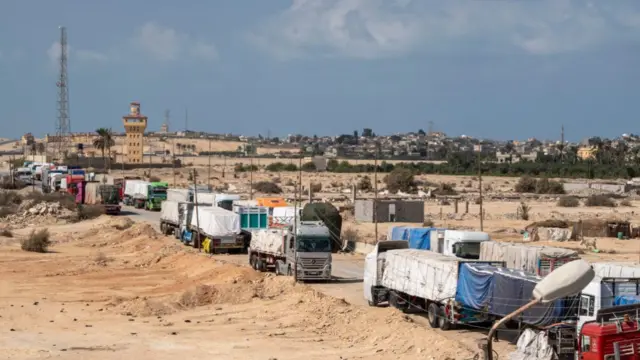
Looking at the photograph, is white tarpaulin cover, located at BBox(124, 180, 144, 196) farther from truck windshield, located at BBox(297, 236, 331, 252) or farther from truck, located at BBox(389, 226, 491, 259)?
truck windshield, located at BBox(297, 236, 331, 252)

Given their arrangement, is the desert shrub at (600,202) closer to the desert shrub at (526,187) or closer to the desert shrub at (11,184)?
the desert shrub at (526,187)

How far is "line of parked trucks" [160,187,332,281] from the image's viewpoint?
34125 millimetres

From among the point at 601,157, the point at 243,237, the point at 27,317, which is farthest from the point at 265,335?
the point at 601,157

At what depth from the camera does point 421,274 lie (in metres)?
25.7

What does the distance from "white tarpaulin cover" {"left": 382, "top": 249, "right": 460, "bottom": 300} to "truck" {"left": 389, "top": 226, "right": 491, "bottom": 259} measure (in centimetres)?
708

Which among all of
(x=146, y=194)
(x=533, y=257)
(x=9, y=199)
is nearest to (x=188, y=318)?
(x=533, y=257)

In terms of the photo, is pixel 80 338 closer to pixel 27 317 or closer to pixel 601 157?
pixel 27 317

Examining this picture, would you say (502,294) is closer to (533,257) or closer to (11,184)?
(533,257)

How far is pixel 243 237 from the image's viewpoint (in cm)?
4597

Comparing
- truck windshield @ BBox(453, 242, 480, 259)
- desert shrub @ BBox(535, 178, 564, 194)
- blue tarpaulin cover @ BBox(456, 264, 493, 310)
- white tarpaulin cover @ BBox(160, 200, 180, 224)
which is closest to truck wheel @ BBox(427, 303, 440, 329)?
blue tarpaulin cover @ BBox(456, 264, 493, 310)

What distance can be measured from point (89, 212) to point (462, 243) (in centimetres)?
4388

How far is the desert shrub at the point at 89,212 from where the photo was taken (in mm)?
71188

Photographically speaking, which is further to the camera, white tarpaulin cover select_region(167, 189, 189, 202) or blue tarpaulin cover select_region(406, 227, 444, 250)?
white tarpaulin cover select_region(167, 189, 189, 202)

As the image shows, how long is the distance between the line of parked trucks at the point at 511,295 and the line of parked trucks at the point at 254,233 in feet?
16.0
